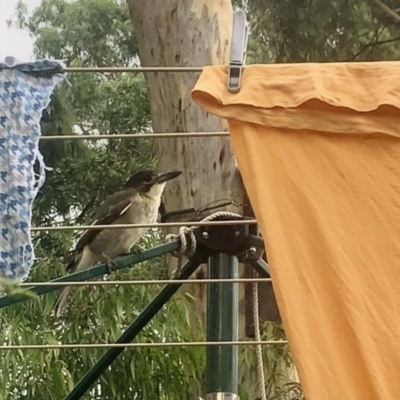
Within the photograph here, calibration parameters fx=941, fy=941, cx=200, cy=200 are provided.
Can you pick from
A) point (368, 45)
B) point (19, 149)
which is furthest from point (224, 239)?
point (368, 45)

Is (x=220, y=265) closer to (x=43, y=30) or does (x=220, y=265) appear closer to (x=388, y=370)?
(x=388, y=370)

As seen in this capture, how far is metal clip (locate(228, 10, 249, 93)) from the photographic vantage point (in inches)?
25.0

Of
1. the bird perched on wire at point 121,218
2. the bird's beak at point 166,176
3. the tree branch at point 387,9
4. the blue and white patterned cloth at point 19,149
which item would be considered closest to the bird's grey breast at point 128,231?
the bird perched on wire at point 121,218

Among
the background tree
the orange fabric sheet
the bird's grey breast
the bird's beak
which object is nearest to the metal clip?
the orange fabric sheet

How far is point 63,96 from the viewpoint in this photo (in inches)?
74.7

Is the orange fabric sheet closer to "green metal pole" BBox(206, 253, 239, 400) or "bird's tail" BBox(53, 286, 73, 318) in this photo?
"green metal pole" BBox(206, 253, 239, 400)

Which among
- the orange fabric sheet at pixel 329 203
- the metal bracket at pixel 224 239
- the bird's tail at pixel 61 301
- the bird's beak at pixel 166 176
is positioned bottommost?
the orange fabric sheet at pixel 329 203

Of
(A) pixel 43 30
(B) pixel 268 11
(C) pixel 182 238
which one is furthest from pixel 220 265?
(A) pixel 43 30

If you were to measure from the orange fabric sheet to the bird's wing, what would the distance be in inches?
36.5

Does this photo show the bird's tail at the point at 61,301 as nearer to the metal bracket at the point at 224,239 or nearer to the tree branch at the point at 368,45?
the metal bracket at the point at 224,239

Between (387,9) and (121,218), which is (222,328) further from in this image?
(387,9)

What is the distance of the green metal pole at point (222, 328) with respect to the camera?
0.89 m

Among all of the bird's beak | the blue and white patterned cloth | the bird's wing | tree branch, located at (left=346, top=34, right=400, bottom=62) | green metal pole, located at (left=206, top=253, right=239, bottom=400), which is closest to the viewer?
the blue and white patterned cloth

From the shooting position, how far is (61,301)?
4.85 feet
